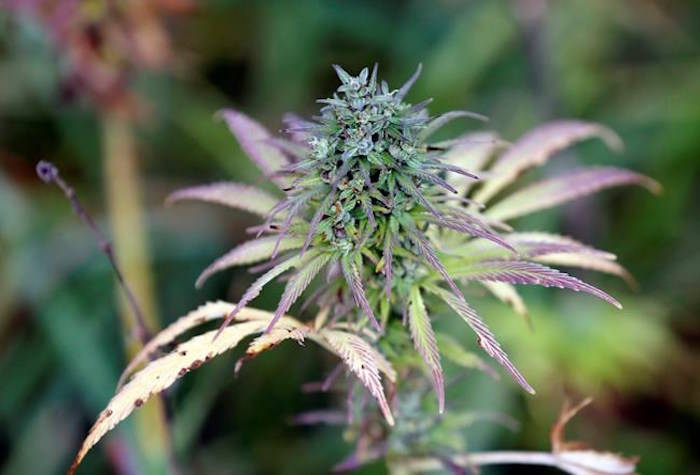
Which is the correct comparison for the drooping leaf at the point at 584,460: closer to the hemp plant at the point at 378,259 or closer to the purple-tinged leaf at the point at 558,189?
the hemp plant at the point at 378,259

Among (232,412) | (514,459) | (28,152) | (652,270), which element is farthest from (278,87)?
(514,459)

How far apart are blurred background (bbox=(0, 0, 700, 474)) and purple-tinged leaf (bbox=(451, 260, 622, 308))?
0.93 metres

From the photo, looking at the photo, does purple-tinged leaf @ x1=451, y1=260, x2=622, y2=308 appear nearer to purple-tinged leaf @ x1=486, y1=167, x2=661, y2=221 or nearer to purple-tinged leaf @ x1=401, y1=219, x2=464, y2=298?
purple-tinged leaf @ x1=401, y1=219, x2=464, y2=298

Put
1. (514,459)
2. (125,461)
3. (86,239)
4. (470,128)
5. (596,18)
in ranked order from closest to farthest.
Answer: (514,459)
(125,461)
(86,239)
(470,128)
(596,18)

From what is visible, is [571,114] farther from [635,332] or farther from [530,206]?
[530,206]

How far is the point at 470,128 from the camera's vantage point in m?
2.56

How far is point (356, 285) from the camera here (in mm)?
790

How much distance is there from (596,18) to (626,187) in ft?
2.13

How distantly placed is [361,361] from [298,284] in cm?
11

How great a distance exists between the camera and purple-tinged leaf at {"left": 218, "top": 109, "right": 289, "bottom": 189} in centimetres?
105

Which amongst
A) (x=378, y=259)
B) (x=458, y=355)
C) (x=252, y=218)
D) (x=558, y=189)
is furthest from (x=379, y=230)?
(x=252, y=218)

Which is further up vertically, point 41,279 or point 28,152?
point 28,152

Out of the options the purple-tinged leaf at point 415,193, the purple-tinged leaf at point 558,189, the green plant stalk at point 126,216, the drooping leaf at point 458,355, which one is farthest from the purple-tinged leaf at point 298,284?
the green plant stalk at point 126,216

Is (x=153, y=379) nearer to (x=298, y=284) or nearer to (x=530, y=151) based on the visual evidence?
(x=298, y=284)
